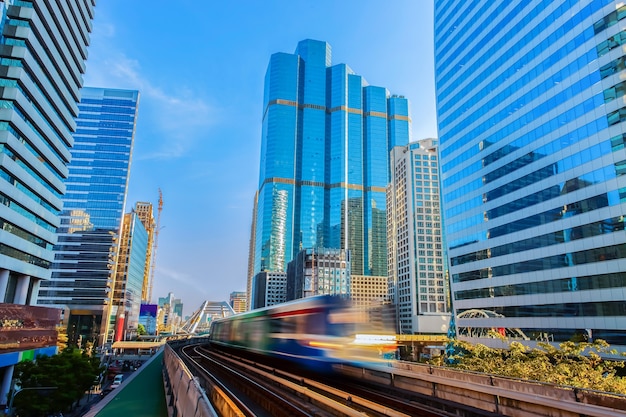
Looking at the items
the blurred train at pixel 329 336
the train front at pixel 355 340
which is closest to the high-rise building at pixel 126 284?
the blurred train at pixel 329 336

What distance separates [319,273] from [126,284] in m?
76.9

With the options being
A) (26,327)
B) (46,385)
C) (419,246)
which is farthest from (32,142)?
(419,246)

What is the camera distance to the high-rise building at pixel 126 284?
146 meters

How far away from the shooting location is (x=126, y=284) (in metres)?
158

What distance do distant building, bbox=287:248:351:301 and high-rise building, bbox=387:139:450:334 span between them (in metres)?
32.8

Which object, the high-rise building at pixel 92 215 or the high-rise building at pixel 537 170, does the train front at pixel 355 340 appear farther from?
the high-rise building at pixel 92 215

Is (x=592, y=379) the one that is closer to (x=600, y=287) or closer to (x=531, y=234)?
(x=600, y=287)

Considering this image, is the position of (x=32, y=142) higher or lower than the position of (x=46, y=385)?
higher

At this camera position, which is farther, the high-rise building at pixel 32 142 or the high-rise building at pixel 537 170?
the high-rise building at pixel 32 142

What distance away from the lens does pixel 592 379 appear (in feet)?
65.4

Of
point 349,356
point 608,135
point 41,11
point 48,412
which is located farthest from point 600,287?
point 41,11

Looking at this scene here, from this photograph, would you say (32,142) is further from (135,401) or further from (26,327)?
(135,401)

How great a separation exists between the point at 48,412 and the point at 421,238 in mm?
126838

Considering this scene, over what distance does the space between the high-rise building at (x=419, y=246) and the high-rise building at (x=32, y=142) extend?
356ft
